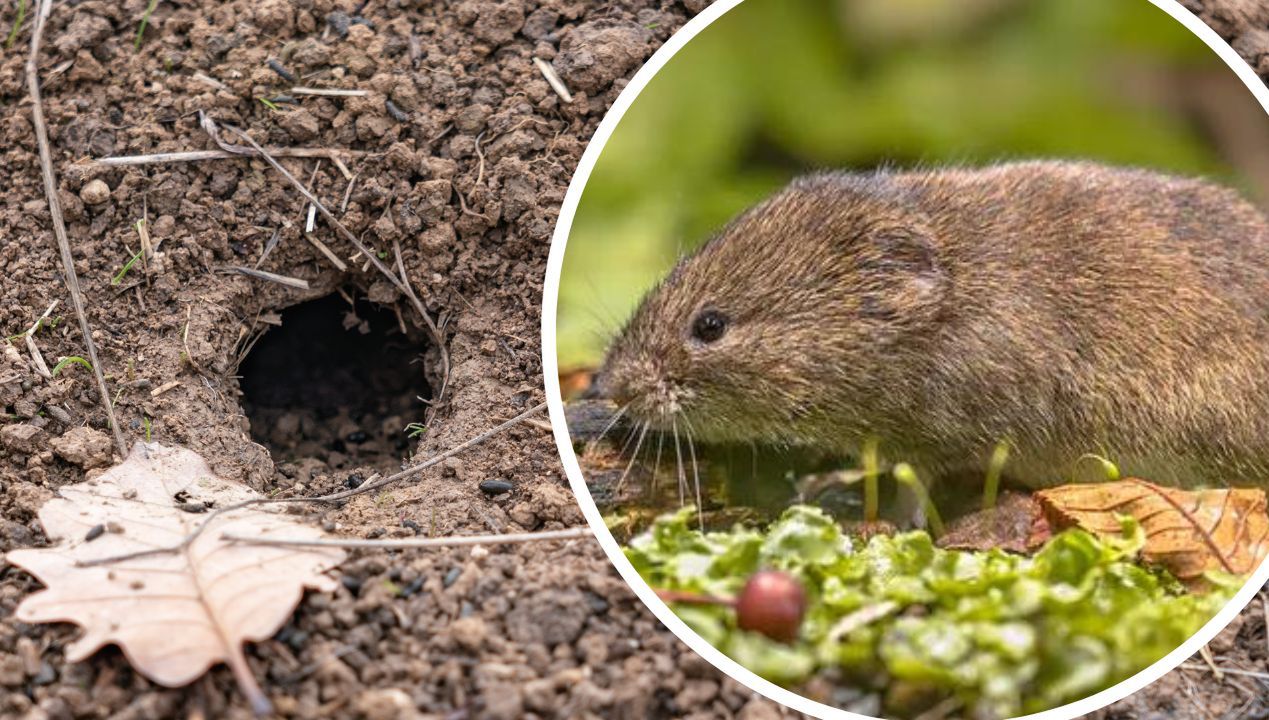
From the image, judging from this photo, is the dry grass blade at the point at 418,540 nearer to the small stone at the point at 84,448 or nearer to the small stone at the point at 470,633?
the small stone at the point at 470,633

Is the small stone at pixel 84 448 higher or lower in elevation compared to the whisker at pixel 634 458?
lower

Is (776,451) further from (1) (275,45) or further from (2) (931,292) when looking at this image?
(1) (275,45)

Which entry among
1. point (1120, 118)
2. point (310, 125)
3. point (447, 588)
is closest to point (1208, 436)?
point (1120, 118)

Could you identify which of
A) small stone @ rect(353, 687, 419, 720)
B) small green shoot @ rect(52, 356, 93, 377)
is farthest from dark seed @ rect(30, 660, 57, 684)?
small green shoot @ rect(52, 356, 93, 377)

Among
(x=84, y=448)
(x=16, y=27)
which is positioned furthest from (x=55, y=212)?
(x=84, y=448)

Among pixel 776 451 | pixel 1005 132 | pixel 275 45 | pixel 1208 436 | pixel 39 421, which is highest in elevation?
pixel 1005 132

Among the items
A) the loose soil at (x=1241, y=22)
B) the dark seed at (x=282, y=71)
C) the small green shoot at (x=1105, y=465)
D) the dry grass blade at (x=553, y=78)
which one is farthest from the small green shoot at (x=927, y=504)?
the dark seed at (x=282, y=71)

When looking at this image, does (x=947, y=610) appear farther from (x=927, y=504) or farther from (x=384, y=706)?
(x=384, y=706)
